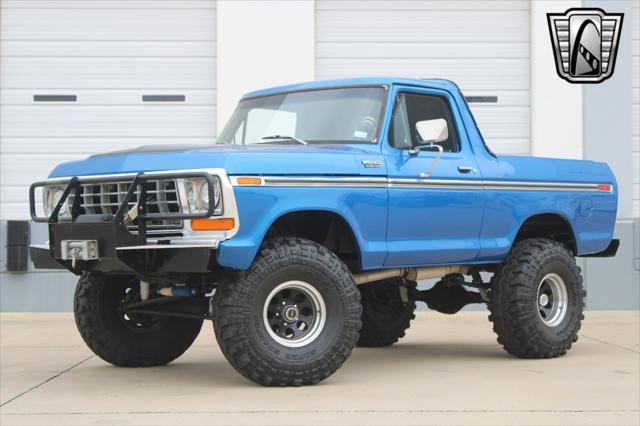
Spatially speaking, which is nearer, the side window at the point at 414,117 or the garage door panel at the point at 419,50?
the side window at the point at 414,117

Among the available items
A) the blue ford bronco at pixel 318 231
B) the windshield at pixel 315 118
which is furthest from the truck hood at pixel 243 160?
the windshield at pixel 315 118

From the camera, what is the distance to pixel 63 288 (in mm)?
14805

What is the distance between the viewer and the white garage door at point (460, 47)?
50.6ft

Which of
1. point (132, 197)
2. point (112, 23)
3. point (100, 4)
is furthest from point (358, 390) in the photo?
point (100, 4)

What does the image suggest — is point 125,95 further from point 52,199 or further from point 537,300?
point 537,300

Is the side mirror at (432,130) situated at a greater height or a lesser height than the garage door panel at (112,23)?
lesser

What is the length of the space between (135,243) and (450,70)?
30.2 ft

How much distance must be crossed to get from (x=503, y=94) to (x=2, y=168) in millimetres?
6885

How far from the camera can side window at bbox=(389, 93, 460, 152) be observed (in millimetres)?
8281

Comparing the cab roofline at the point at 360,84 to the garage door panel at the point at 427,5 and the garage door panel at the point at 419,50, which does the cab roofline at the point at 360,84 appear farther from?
the garage door panel at the point at 427,5

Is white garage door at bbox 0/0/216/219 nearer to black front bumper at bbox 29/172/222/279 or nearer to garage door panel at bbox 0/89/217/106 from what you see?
garage door panel at bbox 0/89/217/106

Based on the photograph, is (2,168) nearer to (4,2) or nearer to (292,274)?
(4,2)

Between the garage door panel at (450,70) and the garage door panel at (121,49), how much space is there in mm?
1655

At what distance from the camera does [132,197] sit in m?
7.26
